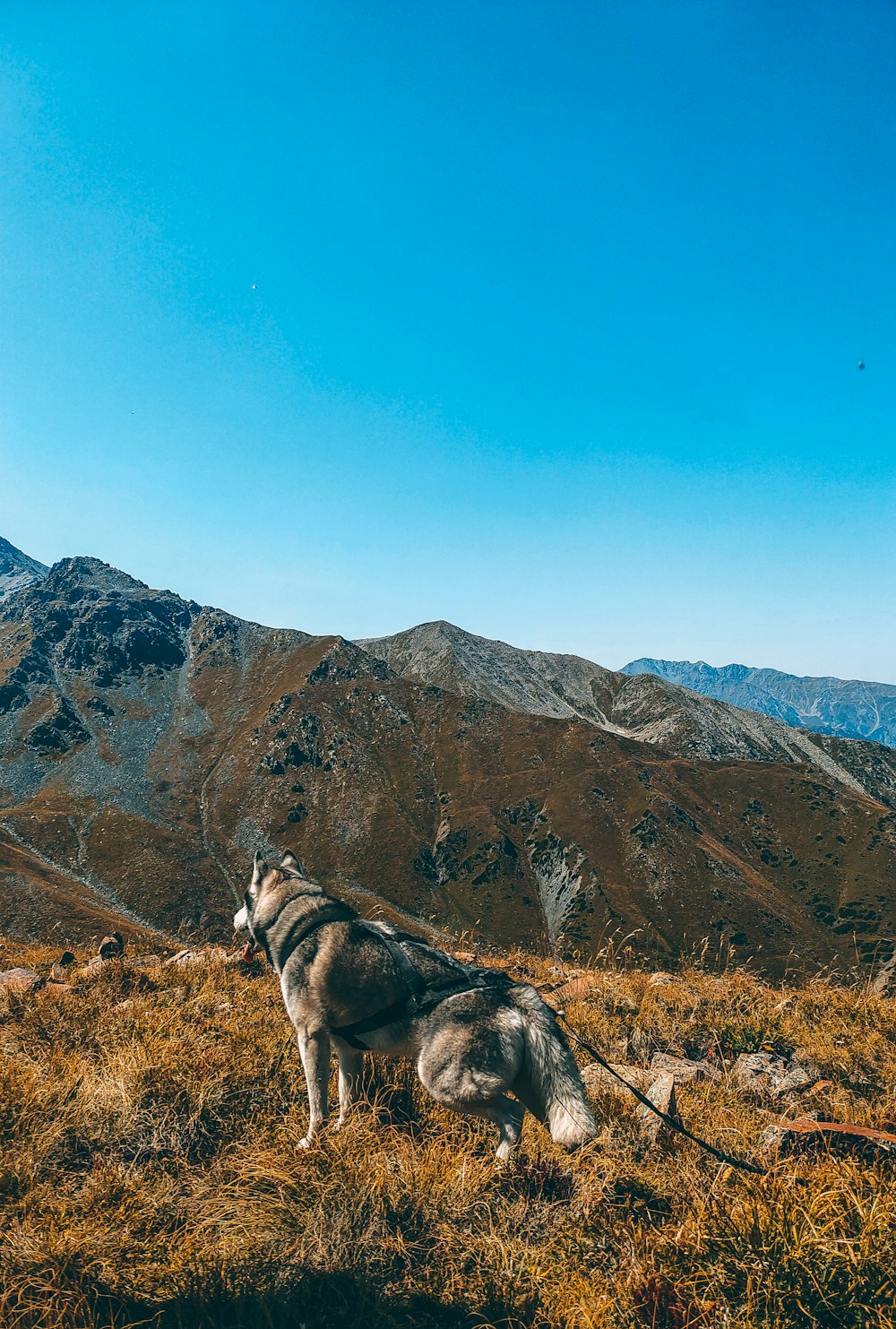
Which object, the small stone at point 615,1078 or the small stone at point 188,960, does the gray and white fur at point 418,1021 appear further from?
the small stone at point 188,960

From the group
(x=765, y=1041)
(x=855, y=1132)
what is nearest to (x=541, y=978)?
(x=765, y=1041)

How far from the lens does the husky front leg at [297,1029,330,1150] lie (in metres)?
6.26

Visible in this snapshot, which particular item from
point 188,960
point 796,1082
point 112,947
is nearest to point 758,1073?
point 796,1082

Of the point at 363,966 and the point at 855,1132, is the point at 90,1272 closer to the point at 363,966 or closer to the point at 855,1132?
the point at 363,966

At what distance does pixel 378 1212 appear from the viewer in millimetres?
4312

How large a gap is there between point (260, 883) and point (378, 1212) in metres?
4.51

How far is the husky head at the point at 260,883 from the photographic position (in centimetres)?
805

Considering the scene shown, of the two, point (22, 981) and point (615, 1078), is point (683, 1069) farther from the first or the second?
point (22, 981)

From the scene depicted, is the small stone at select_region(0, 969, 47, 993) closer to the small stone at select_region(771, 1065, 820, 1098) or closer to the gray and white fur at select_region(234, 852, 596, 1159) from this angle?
the gray and white fur at select_region(234, 852, 596, 1159)

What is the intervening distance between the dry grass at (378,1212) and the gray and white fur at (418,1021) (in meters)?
0.33

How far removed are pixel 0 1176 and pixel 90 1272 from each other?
1570 millimetres

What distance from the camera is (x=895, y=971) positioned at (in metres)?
13.9

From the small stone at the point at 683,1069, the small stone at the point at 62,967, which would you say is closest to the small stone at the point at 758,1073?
the small stone at the point at 683,1069

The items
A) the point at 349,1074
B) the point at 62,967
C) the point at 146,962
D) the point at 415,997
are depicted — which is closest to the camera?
the point at 415,997
